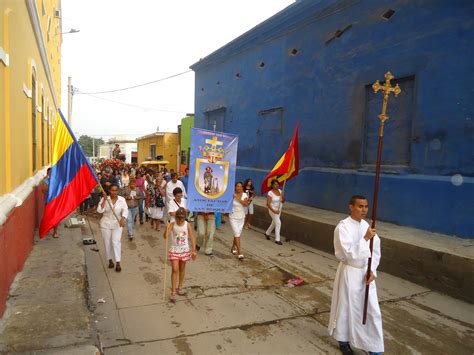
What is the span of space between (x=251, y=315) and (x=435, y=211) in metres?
4.71

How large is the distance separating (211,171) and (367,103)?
474 centimetres

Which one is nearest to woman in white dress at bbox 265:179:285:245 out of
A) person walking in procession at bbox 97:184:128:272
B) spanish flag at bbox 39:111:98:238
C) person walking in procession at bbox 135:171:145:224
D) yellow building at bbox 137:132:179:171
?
person walking in procession at bbox 97:184:128:272

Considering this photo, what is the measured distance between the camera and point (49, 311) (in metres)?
4.38

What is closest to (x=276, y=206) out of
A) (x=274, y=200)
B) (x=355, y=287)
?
(x=274, y=200)

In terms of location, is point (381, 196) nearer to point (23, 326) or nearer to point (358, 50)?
point (358, 50)

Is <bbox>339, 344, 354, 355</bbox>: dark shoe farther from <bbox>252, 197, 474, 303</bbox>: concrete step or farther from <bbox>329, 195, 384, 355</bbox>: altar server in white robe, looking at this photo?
<bbox>252, 197, 474, 303</bbox>: concrete step

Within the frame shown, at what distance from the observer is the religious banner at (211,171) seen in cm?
703

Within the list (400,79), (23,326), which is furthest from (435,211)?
(23,326)

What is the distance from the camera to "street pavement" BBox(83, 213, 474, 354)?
4.10 metres

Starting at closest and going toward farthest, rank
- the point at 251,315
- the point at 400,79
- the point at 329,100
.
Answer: the point at 251,315
the point at 400,79
the point at 329,100

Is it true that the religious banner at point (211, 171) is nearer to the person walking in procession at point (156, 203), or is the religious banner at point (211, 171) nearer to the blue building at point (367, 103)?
the person walking in procession at point (156, 203)

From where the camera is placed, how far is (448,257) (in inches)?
226

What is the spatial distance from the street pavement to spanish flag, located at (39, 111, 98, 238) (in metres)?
1.38

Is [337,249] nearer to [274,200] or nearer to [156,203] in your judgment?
[274,200]
